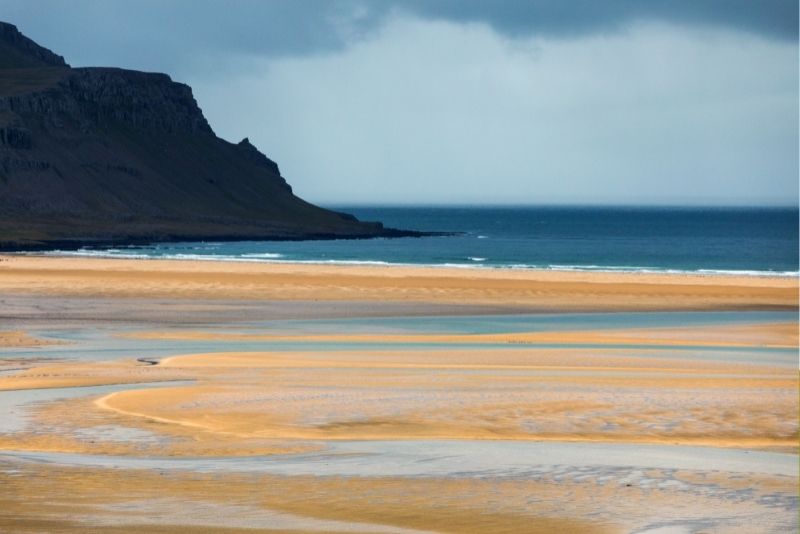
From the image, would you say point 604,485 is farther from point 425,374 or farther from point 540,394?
point 425,374

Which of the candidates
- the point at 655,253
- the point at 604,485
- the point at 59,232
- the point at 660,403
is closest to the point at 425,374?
the point at 660,403

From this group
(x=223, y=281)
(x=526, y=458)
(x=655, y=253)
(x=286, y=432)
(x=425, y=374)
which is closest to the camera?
(x=526, y=458)

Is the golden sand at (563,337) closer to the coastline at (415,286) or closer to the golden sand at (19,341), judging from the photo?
the golden sand at (19,341)

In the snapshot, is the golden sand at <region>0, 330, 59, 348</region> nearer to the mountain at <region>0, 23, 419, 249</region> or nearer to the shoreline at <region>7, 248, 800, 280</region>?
the shoreline at <region>7, 248, 800, 280</region>

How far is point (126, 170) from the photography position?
496 feet

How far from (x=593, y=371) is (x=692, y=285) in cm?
2735

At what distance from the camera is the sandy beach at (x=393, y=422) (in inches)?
401

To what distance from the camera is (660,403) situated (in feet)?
53.4

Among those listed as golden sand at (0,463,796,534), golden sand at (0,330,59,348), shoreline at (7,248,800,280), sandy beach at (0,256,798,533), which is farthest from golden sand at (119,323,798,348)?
shoreline at (7,248,800,280)

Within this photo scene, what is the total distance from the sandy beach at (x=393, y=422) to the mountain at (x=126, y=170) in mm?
76216

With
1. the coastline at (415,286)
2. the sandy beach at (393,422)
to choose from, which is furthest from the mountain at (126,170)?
the sandy beach at (393,422)

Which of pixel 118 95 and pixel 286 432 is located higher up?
pixel 118 95

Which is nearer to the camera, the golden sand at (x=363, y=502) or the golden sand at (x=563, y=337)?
the golden sand at (x=363, y=502)

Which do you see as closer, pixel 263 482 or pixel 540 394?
pixel 263 482
